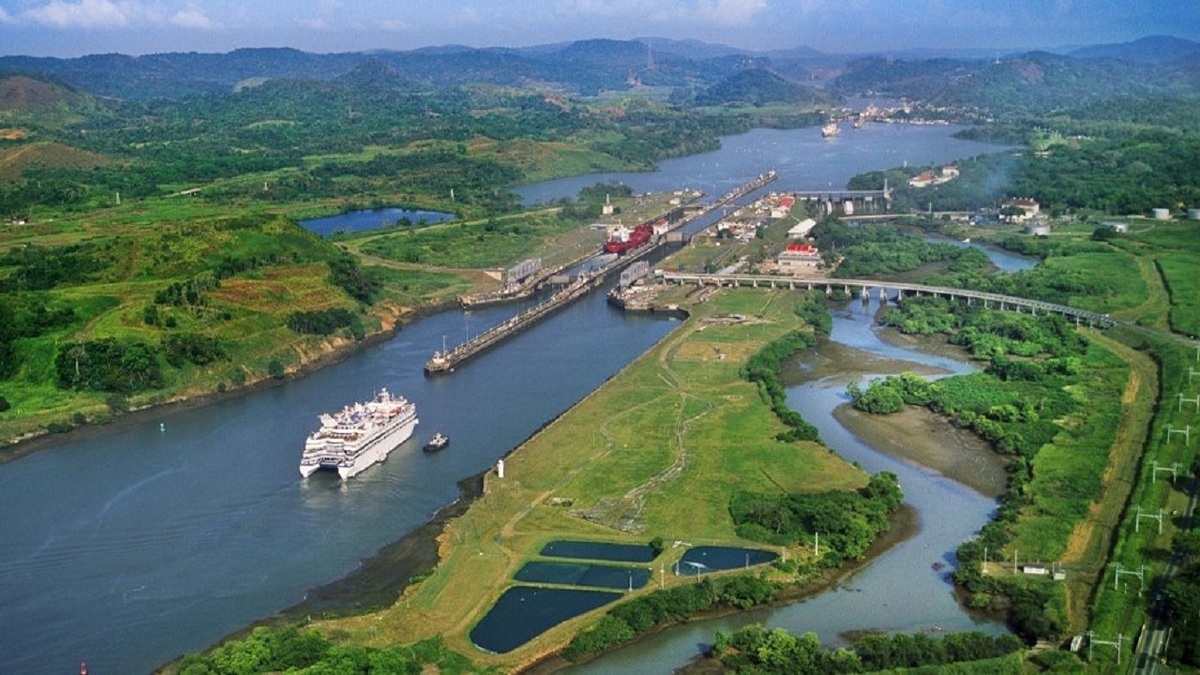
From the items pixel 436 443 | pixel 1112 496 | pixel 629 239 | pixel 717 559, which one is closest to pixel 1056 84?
pixel 629 239

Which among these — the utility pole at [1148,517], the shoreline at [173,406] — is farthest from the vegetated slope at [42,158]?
the utility pole at [1148,517]

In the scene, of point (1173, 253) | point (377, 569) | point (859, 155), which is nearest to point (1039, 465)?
point (377, 569)

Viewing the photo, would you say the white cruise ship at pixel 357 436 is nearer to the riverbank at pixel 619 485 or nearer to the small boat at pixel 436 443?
the small boat at pixel 436 443

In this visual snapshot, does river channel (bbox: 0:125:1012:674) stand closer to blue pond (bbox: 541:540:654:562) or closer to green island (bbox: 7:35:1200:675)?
green island (bbox: 7:35:1200:675)

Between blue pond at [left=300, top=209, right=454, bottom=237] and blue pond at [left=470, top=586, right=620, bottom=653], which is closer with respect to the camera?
blue pond at [left=470, top=586, right=620, bottom=653]

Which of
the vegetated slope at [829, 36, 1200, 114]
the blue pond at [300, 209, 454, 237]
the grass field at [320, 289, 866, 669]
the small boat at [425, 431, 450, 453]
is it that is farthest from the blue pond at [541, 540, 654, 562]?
the vegetated slope at [829, 36, 1200, 114]
